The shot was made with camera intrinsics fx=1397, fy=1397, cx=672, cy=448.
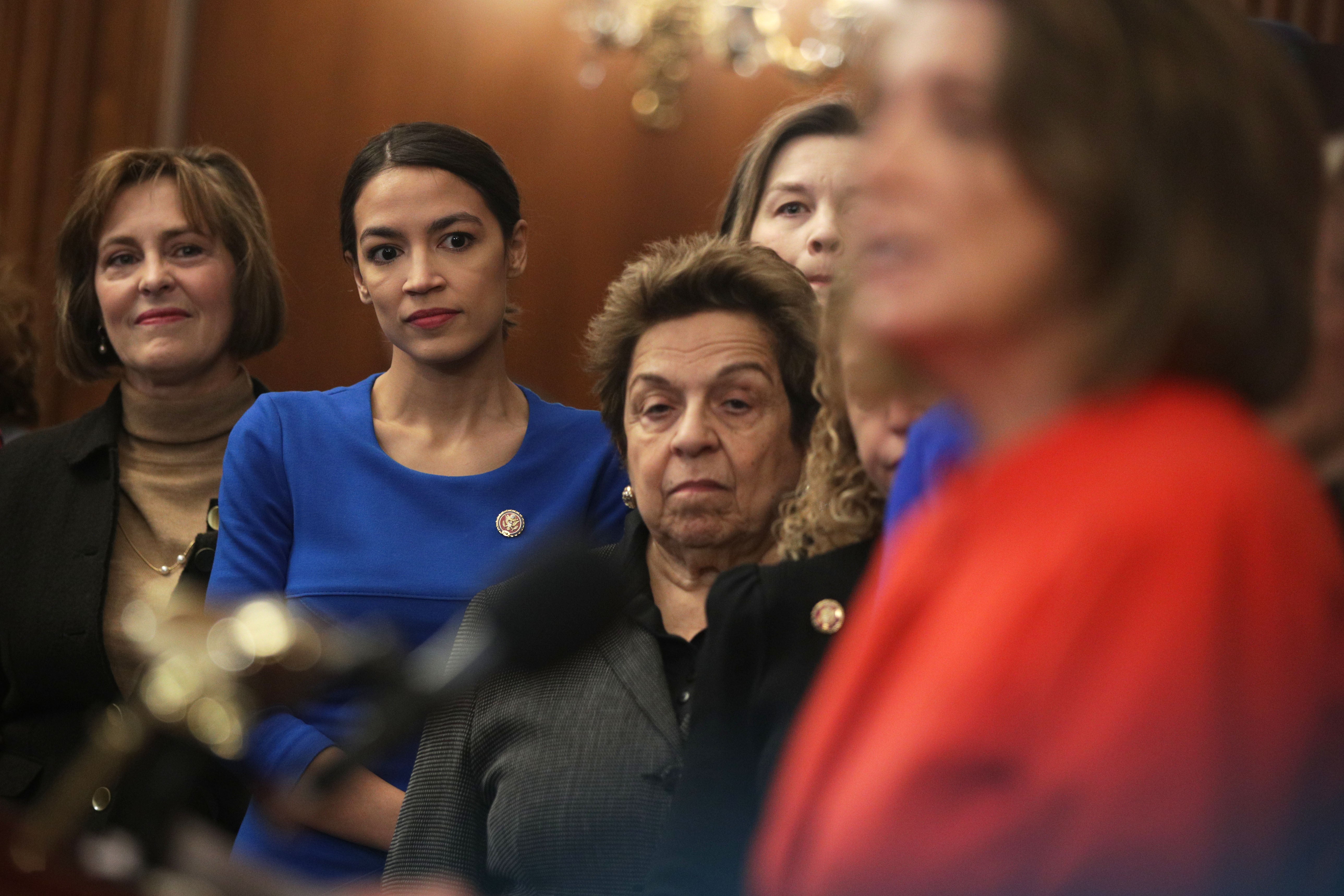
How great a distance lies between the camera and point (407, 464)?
7.85ft

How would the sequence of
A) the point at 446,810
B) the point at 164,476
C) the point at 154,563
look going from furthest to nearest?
1. the point at 164,476
2. the point at 154,563
3. the point at 446,810

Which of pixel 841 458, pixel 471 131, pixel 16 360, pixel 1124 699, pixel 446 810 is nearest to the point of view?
pixel 1124 699

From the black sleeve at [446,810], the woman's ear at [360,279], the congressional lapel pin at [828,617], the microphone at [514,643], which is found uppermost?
the woman's ear at [360,279]

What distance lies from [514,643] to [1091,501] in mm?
370

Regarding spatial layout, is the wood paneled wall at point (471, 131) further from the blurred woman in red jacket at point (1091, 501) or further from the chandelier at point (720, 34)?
the blurred woman in red jacket at point (1091, 501)

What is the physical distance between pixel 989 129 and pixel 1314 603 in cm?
32

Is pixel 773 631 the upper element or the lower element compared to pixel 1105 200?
lower

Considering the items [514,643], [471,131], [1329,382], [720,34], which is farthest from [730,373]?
[471,131]

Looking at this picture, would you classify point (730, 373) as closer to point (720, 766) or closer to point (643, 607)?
point (643, 607)

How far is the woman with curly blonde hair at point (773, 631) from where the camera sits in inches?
60.8

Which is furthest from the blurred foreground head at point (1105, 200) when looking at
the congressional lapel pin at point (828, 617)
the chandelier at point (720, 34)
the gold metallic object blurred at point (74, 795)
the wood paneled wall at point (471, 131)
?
the wood paneled wall at point (471, 131)

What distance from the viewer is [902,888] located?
726mm

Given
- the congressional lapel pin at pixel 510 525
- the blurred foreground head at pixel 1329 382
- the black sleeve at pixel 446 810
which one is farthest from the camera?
the congressional lapel pin at pixel 510 525

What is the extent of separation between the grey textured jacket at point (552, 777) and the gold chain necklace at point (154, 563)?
0.81 meters
